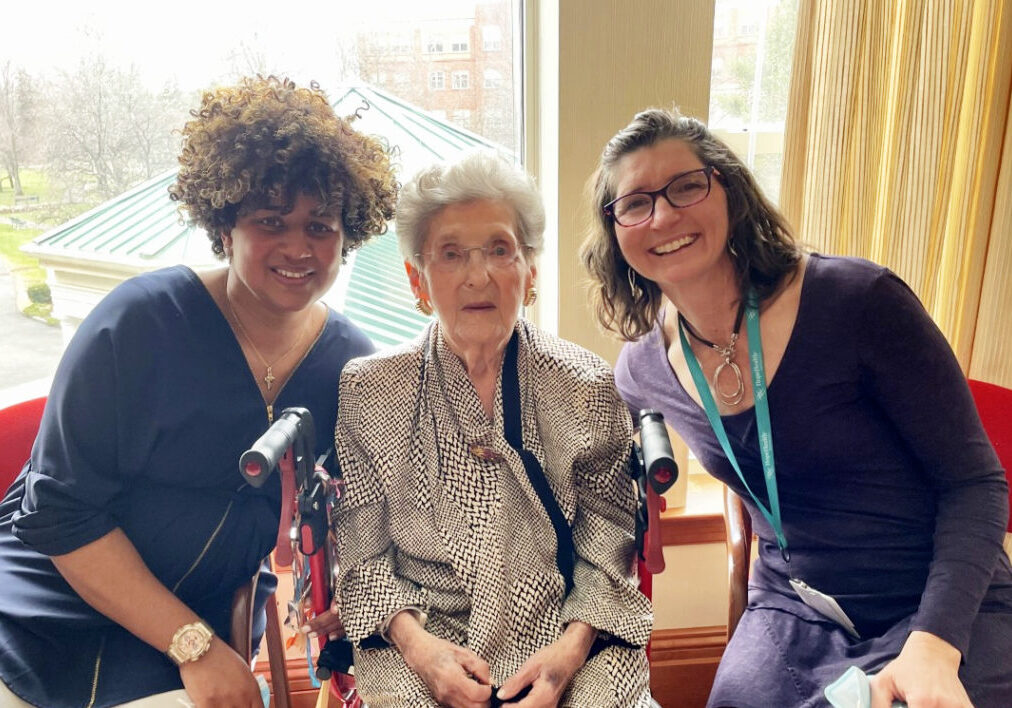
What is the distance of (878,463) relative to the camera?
1394 millimetres

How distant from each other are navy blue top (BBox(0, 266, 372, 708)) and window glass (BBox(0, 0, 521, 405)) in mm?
687

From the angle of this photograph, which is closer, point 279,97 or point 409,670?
point 409,670

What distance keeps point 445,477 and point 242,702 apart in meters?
0.52

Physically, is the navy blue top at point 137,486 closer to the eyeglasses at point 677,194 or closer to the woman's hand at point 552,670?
the woman's hand at point 552,670

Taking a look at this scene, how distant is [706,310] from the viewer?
151cm

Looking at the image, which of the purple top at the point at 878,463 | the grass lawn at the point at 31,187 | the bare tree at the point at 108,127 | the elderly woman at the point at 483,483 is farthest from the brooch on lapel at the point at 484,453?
the grass lawn at the point at 31,187

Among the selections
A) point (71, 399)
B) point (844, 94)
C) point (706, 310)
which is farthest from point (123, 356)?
point (844, 94)

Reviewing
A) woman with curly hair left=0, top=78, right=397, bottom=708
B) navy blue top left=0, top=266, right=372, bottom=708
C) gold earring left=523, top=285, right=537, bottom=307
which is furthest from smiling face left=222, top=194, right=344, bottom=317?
gold earring left=523, top=285, right=537, bottom=307

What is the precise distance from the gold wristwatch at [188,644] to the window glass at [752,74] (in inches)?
67.2

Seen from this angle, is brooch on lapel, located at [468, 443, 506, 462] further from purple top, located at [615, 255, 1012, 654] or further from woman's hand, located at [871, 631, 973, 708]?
woman's hand, located at [871, 631, 973, 708]

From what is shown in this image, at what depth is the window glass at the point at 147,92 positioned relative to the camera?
6.32 feet

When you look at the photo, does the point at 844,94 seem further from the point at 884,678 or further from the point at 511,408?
the point at 884,678

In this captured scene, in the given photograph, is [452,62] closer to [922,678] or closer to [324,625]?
[324,625]

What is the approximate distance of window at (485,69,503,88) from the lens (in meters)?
2.08
